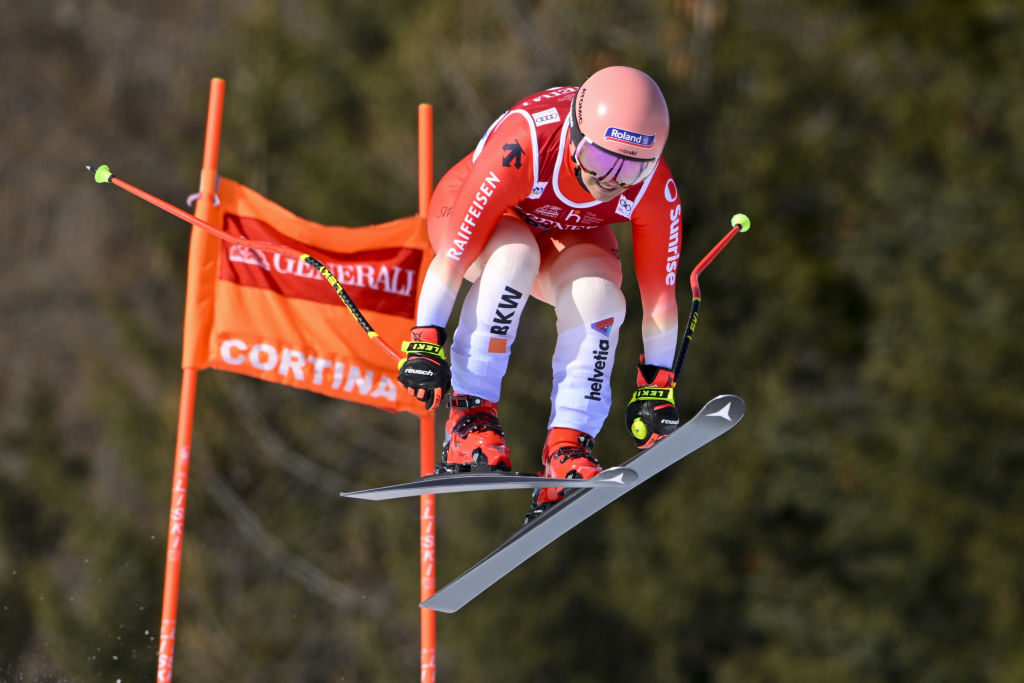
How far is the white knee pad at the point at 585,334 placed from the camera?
5.30 m

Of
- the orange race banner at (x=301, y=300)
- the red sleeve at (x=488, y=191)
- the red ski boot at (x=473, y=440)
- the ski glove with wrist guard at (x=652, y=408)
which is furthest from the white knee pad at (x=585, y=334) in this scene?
the orange race banner at (x=301, y=300)

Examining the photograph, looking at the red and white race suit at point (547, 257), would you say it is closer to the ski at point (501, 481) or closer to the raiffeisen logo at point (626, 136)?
the raiffeisen logo at point (626, 136)

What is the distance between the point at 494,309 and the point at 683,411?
420 inches

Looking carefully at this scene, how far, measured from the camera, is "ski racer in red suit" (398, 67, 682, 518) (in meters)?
4.98

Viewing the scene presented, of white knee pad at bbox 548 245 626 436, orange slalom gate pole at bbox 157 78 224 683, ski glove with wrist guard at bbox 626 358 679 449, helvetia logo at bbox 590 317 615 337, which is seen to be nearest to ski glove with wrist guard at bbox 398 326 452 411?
white knee pad at bbox 548 245 626 436

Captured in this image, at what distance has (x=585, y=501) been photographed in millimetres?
5277

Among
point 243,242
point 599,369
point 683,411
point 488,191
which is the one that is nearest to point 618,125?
point 488,191

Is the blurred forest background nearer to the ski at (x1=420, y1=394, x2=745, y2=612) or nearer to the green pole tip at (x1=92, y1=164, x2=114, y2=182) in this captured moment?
the green pole tip at (x1=92, y1=164, x2=114, y2=182)

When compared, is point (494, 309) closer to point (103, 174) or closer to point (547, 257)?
point (547, 257)

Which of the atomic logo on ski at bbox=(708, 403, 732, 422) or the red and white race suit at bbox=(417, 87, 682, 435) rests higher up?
the red and white race suit at bbox=(417, 87, 682, 435)

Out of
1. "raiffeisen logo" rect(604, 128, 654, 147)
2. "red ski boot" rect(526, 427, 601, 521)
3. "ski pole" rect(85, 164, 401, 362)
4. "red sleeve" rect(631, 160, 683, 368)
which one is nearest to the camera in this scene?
"raiffeisen logo" rect(604, 128, 654, 147)

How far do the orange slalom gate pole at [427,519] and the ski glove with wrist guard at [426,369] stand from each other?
1.37 m

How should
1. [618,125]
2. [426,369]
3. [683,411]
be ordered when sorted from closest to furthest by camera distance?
[618,125]
[426,369]
[683,411]

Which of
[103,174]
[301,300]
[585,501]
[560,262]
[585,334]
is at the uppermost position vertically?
[103,174]
